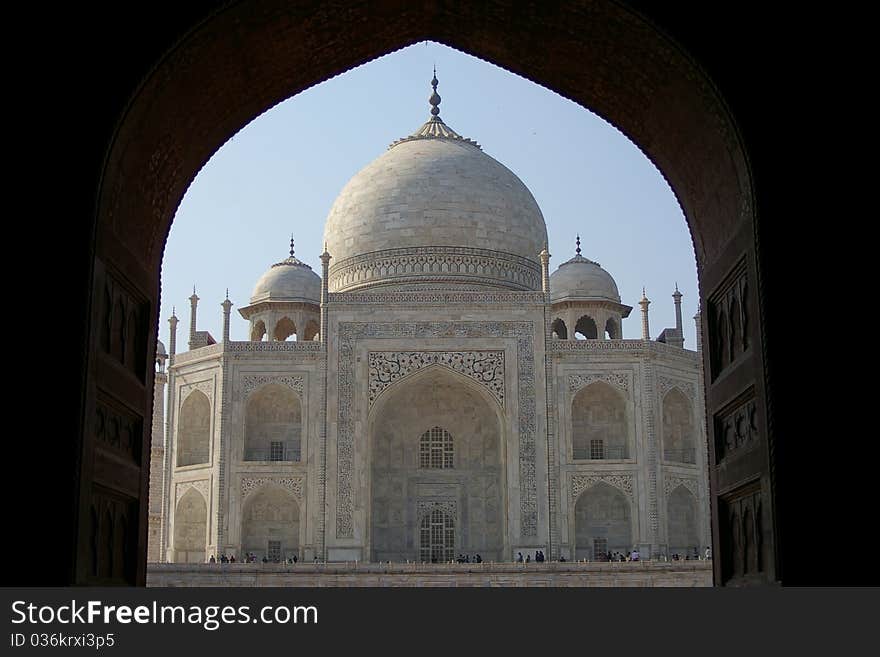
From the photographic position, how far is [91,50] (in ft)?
19.4

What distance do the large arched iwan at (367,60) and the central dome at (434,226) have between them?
21530mm

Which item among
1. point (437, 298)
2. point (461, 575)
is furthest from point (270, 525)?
point (461, 575)

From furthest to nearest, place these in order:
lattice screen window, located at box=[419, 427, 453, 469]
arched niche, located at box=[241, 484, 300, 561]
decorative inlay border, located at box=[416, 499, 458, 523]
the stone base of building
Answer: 1. lattice screen window, located at box=[419, 427, 453, 469]
2. decorative inlay border, located at box=[416, 499, 458, 523]
3. arched niche, located at box=[241, 484, 300, 561]
4. the stone base of building

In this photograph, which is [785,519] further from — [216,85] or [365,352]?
[365,352]

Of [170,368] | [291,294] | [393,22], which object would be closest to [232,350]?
[170,368]

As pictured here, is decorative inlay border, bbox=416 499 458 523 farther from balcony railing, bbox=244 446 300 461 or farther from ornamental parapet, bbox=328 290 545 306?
ornamental parapet, bbox=328 290 545 306

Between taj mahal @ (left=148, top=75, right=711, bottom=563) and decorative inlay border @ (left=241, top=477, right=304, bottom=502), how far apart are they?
0.05 m

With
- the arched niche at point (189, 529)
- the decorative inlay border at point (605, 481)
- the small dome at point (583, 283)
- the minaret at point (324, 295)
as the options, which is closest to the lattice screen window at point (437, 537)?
the decorative inlay border at point (605, 481)

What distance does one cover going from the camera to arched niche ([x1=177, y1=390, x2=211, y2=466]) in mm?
27297

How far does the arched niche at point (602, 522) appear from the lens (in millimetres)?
26062

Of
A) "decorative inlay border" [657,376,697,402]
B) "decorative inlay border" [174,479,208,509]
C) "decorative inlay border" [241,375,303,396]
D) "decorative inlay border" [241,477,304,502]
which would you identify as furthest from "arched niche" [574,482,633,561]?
"decorative inlay border" [174,479,208,509]

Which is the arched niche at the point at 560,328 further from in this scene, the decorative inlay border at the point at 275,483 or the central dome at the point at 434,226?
the decorative inlay border at the point at 275,483

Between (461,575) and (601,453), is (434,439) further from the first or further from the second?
(461,575)

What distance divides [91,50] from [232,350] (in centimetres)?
2067
